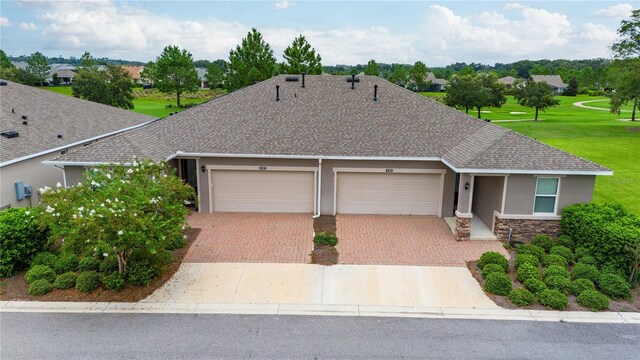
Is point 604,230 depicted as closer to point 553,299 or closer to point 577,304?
point 577,304

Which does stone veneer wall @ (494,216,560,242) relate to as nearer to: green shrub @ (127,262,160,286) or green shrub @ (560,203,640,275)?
green shrub @ (560,203,640,275)

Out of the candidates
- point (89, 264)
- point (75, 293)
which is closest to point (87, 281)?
point (75, 293)

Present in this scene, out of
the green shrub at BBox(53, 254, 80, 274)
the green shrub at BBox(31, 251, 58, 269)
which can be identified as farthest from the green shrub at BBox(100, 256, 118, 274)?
the green shrub at BBox(31, 251, 58, 269)

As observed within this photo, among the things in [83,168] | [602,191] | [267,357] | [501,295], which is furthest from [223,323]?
[602,191]

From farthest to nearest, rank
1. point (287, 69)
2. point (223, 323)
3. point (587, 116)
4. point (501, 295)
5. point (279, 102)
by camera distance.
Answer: point (587, 116)
point (287, 69)
point (279, 102)
point (501, 295)
point (223, 323)

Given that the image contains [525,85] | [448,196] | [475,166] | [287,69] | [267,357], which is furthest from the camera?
[525,85]

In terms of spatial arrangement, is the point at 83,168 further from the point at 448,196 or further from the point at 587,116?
the point at 587,116
